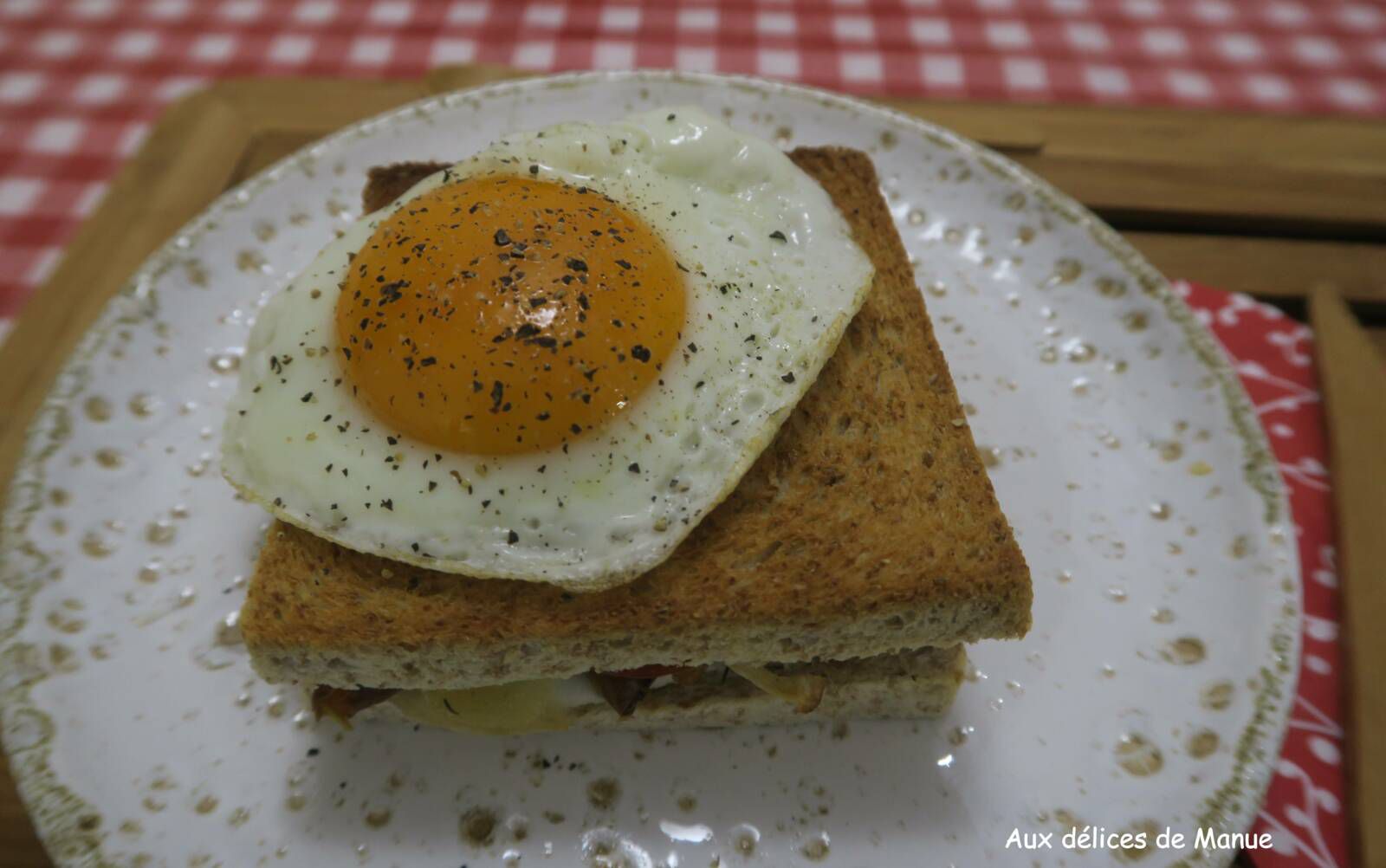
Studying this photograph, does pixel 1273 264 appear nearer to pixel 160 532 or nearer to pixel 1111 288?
pixel 1111 288

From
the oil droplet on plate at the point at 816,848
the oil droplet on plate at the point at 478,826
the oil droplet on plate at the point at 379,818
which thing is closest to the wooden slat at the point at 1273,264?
the oil droplet on plate at the point at 816,848

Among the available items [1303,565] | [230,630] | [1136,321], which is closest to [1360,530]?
[1303,565]

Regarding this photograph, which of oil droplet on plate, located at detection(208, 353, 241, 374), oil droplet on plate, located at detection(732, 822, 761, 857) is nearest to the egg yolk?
oil droplet on plate, located at detection(208, 353, 241, 374)

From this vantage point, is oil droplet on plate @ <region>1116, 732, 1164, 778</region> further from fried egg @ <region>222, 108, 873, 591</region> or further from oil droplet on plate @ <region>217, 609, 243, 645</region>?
oil droplet on plate @ <region>217, 609, 243, 645</region>

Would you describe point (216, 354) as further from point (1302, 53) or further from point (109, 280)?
point (1302, 53)

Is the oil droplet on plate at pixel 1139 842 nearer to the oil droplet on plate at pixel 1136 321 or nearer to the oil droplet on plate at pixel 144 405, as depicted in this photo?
the oil droplet on plate at pixel 1136 321

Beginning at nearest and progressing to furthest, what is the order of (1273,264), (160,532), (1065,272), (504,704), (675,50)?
(504,704), (160,532), (1065,272), (1273,264), (675,50)
